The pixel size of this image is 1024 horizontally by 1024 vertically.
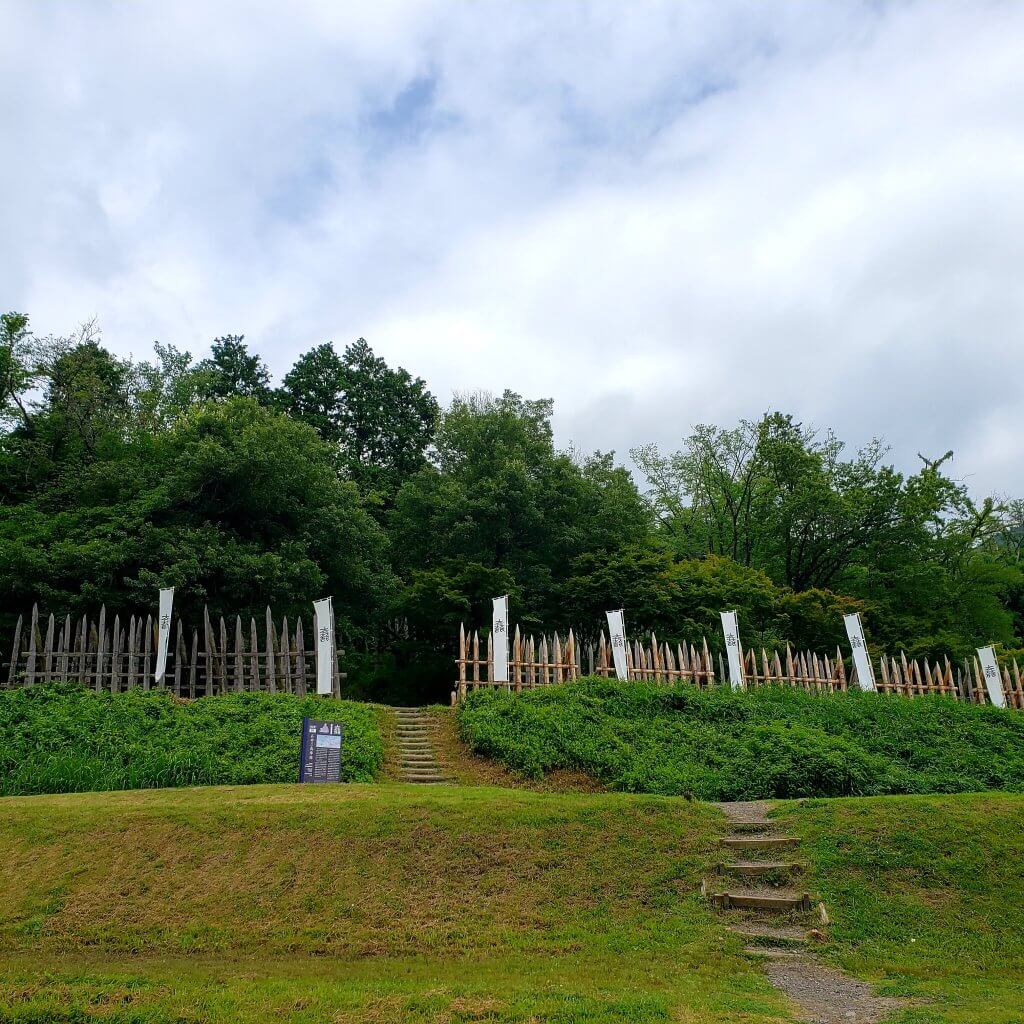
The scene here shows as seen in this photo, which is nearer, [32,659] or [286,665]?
[32,659]

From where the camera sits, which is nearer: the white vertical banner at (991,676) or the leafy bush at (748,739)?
the leafy bush at (748,739)

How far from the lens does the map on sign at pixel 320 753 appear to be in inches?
484

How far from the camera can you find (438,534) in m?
26.5

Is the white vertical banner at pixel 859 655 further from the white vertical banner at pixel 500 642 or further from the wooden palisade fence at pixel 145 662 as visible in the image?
the wooden palisade fence at pixel 145 662

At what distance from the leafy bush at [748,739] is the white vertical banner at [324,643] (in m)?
2.67

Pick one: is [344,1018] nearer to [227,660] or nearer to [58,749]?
[58,749]

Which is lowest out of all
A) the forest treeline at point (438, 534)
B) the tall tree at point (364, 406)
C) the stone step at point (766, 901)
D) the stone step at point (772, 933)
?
the stone step at point (772, 933)

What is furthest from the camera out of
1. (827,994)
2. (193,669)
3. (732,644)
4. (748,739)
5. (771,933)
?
(732,644)

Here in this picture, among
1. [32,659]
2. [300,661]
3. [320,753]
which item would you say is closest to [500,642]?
[300,661]

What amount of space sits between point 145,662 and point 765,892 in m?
13.0

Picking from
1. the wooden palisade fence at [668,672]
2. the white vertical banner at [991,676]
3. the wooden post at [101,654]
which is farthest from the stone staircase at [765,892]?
the white vertical banner at [991,676]

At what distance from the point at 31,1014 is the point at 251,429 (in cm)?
1737

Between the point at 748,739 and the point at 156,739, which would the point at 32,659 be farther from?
the point at 748,739

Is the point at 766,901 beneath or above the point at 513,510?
beneath
